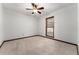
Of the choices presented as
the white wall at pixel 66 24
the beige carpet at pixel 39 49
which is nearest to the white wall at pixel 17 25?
the beige carpet at pixel 39 49

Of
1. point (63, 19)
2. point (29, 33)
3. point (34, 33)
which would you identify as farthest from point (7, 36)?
point (63, 19)

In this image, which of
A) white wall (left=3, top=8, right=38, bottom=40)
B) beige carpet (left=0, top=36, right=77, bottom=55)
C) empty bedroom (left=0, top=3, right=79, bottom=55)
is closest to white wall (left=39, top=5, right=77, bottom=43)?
empty bedroom (left=0, top=3, right=79, bottom=55)

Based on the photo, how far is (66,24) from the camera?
142 inches

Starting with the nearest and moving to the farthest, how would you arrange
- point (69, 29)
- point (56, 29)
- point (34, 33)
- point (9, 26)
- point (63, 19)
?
point (69, 29), point (63, 19), point (9, 26), point (56, 29), point (34, 33)

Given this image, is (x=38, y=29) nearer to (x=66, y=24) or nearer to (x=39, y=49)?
(x=66, y=24)

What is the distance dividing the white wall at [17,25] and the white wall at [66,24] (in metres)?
2.27

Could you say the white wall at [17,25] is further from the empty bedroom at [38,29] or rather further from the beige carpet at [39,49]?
the beige carpet at [39,49]

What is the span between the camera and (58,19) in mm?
4219

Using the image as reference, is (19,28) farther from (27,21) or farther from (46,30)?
(46,30)

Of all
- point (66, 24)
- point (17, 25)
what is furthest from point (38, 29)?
point (66, 24)

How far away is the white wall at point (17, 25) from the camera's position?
4.02m

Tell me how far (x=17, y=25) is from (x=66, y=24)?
320 centimetres

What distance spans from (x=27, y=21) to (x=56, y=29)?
97.0 inches

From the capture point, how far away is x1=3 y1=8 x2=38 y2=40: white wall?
13.2ft
